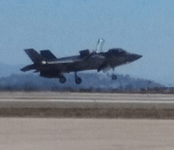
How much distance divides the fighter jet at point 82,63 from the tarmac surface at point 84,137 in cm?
4532

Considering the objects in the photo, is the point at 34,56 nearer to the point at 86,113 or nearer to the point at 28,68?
the point at 28,68

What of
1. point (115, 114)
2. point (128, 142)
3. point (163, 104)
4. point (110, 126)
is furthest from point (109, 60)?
point (128, 142)

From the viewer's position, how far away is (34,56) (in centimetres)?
6538

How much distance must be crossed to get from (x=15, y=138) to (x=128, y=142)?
2.65m

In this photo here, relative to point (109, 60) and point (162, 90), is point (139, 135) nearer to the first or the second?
point (162, 90)

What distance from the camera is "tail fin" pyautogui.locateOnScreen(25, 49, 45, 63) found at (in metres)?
64.8

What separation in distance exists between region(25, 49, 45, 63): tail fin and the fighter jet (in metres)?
1.08

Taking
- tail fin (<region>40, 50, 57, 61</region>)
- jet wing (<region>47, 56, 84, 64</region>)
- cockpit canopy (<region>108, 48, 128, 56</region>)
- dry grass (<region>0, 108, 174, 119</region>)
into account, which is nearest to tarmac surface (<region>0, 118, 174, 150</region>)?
dry grass (<region>0, 108, 174, 119</region>)

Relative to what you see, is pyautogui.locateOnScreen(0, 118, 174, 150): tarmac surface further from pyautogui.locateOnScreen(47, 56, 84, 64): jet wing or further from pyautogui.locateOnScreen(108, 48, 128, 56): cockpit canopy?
pyautogui.locateOnScreen(47, 56, 84, 64): jet wing

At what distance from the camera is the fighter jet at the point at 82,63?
60719 mm

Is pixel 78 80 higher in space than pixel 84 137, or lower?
lower

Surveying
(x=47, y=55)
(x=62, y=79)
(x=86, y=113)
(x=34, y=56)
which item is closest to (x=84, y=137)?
(x=86, y=113)

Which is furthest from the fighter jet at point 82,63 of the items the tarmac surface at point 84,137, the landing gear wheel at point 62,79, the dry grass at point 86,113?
the tarmac surface at point 84,137

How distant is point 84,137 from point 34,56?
177 ft
